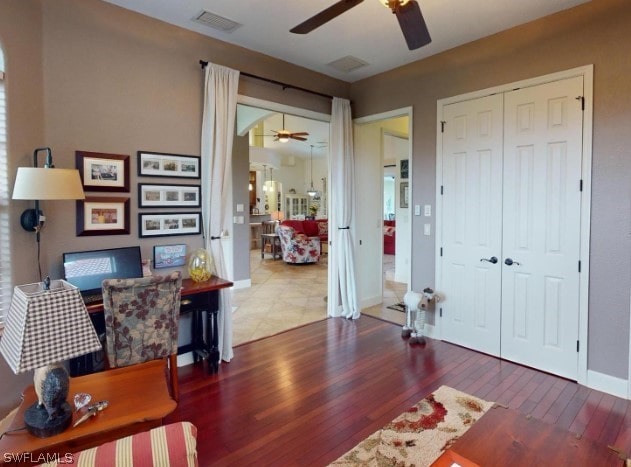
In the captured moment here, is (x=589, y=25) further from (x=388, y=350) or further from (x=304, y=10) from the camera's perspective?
(x=388, y=350)

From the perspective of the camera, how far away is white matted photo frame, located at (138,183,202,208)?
316 centimetres

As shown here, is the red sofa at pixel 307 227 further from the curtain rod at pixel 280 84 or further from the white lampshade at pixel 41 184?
the white lampshade at pixel 41 184

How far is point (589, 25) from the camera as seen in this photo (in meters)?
2.95

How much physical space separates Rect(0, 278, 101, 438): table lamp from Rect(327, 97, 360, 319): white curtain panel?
11.4 feet

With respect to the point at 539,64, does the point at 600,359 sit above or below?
below

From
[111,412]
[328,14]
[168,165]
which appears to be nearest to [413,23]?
[328,14]

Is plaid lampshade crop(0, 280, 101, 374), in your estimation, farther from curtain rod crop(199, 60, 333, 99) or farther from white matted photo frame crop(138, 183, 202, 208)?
curtain rod crop(199, 60, 333, 99)

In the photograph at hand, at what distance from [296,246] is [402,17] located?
269 inches

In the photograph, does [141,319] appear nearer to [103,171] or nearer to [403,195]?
→ [103,171]

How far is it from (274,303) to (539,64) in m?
4.27

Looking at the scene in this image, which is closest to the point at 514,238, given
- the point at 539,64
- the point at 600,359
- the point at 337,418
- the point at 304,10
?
the point at 600,359

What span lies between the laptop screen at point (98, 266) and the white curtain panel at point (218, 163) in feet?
2.28

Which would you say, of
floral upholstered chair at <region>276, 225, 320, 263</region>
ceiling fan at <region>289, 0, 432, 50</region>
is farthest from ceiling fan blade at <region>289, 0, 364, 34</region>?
floral upholstered chair at <region>276, 225, 320, 263</region>

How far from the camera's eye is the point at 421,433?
238 centimetres
